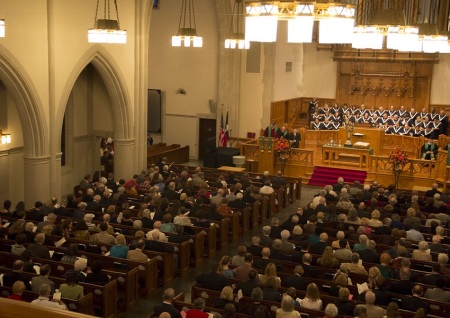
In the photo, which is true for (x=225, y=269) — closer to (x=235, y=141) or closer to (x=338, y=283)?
(x=338, y=283)

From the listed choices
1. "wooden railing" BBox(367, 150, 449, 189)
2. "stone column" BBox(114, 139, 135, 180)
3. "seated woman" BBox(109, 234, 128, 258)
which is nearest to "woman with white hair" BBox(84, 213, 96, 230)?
"seated woman" BBox(109, 234, 128, 258)

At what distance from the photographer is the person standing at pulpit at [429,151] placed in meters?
21.4

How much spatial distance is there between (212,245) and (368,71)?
18.2 meters

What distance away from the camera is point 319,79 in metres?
30.3

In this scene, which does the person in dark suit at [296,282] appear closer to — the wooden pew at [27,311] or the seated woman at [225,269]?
the seated woman at [225,269]

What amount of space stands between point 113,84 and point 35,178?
16.0 feet

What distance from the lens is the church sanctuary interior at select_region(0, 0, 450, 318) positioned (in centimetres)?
930

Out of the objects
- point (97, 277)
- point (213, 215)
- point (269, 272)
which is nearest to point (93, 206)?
point (213, 215)

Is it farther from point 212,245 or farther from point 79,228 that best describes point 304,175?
point 79,228

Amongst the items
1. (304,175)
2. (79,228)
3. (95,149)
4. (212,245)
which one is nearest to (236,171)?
(304,175)

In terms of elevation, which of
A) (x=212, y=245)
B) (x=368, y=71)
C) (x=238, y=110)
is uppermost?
(x=368, y=71)

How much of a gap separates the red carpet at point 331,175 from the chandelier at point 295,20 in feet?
49.3

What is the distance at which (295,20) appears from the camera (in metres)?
7.00

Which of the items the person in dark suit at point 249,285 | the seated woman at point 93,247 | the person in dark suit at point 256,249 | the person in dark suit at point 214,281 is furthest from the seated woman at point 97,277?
the person in dark suit at point 256,249
